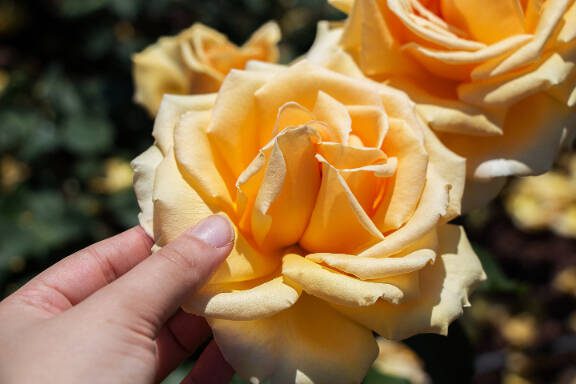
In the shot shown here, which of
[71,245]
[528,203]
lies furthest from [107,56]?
[528,203]

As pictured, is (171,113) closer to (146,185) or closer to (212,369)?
(146,185)

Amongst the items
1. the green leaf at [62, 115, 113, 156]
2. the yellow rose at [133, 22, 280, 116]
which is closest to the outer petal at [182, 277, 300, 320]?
the yellow rose at [133, 22, 280, 116]

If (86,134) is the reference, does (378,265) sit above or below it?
above

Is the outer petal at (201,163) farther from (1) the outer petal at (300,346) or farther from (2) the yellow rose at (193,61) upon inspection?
(2) the yellow rose at (193,61)

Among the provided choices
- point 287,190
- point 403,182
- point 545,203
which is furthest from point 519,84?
point 545,203

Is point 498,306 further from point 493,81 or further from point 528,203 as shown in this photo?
point 493,81

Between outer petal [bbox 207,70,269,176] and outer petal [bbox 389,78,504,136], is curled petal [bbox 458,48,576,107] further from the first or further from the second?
outer petal [bbox 207,70,269,176]

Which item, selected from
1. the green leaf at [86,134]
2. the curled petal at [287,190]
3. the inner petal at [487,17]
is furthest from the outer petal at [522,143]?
the green leaf at [86,134]
